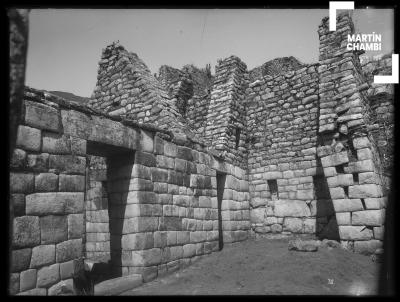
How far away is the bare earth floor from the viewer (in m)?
5.10

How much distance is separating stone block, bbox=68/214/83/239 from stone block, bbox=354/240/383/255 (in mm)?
5704

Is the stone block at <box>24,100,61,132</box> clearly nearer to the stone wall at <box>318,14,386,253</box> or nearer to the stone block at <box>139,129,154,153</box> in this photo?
the stone block at <box>139,129,154,153</box>

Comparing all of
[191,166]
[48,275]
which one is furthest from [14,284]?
[191,166]

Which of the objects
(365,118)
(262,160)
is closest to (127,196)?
(262,160)

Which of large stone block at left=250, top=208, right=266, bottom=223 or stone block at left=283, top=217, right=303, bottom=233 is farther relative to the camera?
large stone block at left=250, top=208, right=266, bottom=223

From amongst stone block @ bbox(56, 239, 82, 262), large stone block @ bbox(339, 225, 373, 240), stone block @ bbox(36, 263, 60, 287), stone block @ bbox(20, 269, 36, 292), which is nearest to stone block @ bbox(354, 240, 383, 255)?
large stone block @ bbox(339, 225, 373, 240)

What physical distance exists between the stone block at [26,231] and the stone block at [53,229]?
85 mm

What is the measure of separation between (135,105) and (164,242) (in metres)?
3.78

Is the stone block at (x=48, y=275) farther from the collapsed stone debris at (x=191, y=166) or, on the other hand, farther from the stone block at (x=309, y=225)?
the stone block at (x=309, y=225)

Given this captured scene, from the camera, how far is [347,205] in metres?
7.27

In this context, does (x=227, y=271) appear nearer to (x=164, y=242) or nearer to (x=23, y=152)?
(x=164, y=242)

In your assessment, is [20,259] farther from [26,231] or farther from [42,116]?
[42,116]

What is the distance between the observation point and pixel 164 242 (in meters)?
6.34

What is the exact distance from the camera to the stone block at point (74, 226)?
4.63 meters
